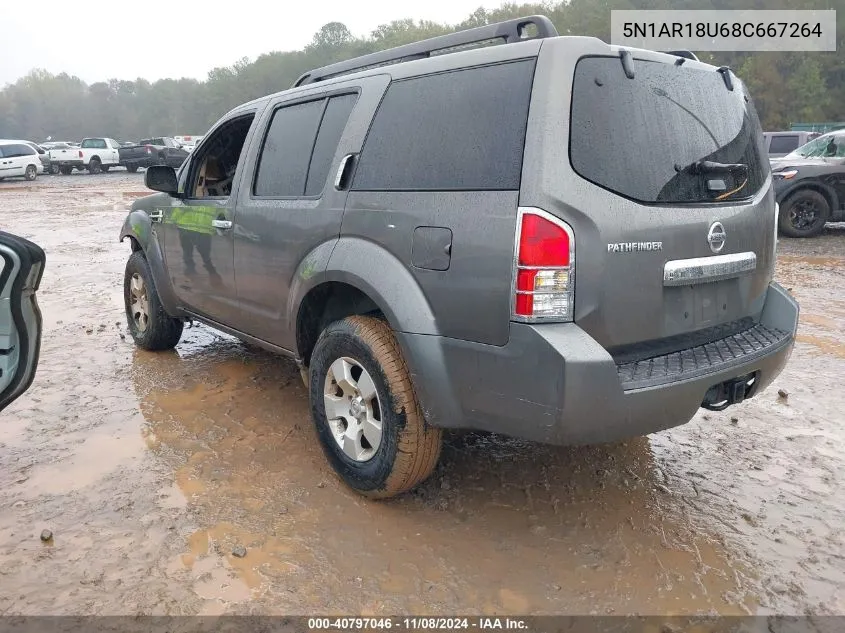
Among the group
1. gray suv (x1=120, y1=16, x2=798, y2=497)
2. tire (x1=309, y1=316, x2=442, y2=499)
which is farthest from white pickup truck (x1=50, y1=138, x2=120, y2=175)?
tire (x1=309, y1=316, x2=442, y2=499)

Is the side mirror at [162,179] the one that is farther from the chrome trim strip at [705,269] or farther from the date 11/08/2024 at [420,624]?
the chrome trim strip at [705,269]

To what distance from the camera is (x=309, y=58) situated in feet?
298

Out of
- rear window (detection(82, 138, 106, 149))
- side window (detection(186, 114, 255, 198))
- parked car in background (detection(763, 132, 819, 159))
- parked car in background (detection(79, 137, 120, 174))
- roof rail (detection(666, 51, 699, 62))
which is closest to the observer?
roof rail (detection(666, 51, 699, 62))

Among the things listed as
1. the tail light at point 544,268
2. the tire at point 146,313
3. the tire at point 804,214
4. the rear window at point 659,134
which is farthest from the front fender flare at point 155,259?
the tire at point 804,214

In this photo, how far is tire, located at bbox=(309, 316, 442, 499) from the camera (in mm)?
2664

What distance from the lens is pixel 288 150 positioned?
138 inches

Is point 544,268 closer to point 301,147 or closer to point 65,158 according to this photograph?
point 301,147

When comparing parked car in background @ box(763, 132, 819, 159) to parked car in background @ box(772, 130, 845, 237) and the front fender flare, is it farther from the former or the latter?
the front fender flare

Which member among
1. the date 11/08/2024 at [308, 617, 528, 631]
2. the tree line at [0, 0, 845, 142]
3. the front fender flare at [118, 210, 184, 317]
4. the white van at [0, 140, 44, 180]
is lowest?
the date 11/08/2024 at [308, 617, 528, 631]

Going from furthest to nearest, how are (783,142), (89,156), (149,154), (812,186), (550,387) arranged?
(89,156), (149,154), (783,142), (812,186), (550,387)

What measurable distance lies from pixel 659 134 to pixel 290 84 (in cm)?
7828

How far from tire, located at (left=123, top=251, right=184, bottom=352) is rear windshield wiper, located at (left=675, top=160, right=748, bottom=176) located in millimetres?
3734

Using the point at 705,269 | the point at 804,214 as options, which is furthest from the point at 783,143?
the point at 705,269

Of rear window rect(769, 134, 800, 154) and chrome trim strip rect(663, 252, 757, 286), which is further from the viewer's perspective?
rear window rect(769, 134, 800, 154)
